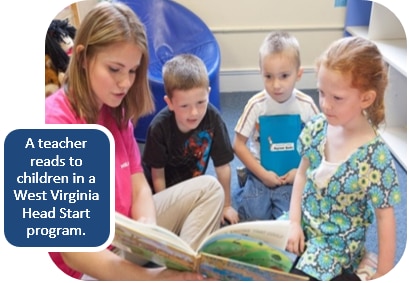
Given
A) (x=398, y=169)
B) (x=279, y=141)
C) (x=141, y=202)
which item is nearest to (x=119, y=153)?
(x=141, y=202)

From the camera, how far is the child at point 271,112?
3.52 ft

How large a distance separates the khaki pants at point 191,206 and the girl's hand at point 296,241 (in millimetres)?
179

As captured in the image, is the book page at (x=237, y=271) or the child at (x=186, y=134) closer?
the book page at (x=237, y=271)

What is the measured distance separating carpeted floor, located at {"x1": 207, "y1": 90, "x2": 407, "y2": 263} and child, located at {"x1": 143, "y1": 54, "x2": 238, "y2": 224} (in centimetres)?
→ 29

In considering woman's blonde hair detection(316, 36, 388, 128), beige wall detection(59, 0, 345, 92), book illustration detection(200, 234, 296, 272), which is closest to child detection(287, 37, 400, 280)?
woman's blonde hair detection(316, 36, 388, 128)

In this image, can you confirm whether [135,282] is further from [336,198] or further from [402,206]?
[402,206]

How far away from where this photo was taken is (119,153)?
2.90 ft

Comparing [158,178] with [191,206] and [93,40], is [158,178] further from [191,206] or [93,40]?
[93,40]

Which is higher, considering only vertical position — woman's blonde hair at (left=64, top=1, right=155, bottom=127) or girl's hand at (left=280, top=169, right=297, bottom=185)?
woman's blonde hair at (left=64, top=1, right=155, bottom=127)

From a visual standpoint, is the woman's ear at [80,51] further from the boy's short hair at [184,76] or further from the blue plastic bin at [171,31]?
the blue plastic bin at [171,31]

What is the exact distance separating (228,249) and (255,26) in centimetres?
145

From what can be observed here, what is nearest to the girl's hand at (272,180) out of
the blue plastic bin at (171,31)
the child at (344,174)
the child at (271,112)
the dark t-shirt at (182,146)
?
the child at (271,112)

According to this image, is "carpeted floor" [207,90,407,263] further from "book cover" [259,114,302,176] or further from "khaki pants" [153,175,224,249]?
"khaki pants" [153,175,224,249]

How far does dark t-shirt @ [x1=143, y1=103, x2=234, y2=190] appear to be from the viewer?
1.04 meters
